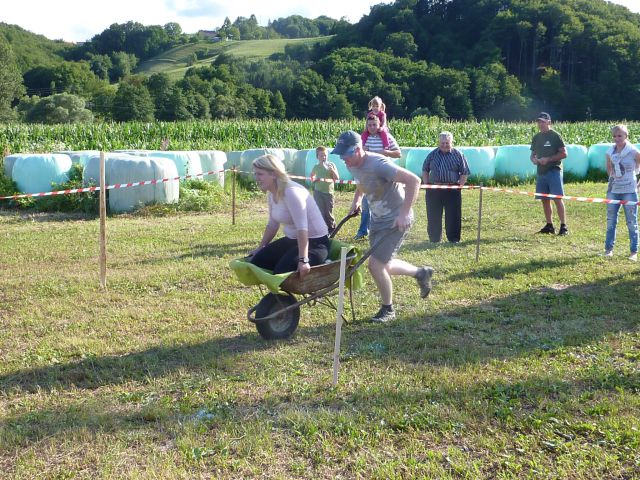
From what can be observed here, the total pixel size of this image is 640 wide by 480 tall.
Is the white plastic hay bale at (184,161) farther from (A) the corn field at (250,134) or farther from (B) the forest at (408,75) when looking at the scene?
(B) the forest at (408,75)

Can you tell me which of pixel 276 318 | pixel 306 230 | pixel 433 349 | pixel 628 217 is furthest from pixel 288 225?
pixel 628 217

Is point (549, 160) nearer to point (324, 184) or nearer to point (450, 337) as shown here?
point (324, 184)

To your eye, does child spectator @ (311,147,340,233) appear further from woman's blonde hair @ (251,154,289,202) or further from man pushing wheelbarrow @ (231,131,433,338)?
woman's blonde hair @ (251,154,289,202)

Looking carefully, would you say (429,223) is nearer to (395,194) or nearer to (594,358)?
(395,194)

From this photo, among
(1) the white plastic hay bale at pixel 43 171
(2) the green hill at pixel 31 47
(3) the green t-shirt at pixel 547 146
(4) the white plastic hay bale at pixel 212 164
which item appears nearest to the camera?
(3) the green t-shirt at pixel 547 146

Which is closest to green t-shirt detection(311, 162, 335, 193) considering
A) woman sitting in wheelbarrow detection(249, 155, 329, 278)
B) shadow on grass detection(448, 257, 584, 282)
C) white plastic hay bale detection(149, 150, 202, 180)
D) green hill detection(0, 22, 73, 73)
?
shadow on grass detection(448, 257, 584, 282)

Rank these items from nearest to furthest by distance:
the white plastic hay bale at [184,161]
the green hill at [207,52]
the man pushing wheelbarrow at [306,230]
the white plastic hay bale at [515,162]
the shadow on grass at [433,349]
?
the shadow on grass at [433,349], the man pushing wheelbarrow at [306,230], the white plastic hay bale at [184,161], the white plastic hay bale at [515,162], the green hill at [207,52]

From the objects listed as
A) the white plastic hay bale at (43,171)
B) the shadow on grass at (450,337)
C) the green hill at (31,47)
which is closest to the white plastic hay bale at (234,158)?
the white plastic hay bale at (43,171)

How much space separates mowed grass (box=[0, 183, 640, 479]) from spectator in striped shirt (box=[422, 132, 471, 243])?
4.64 feet

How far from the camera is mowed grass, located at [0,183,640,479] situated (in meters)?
3.53

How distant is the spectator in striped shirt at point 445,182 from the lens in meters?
9.61

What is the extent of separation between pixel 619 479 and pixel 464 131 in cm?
2573

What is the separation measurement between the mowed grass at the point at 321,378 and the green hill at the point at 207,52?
102620mm

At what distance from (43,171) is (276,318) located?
1104 cm
